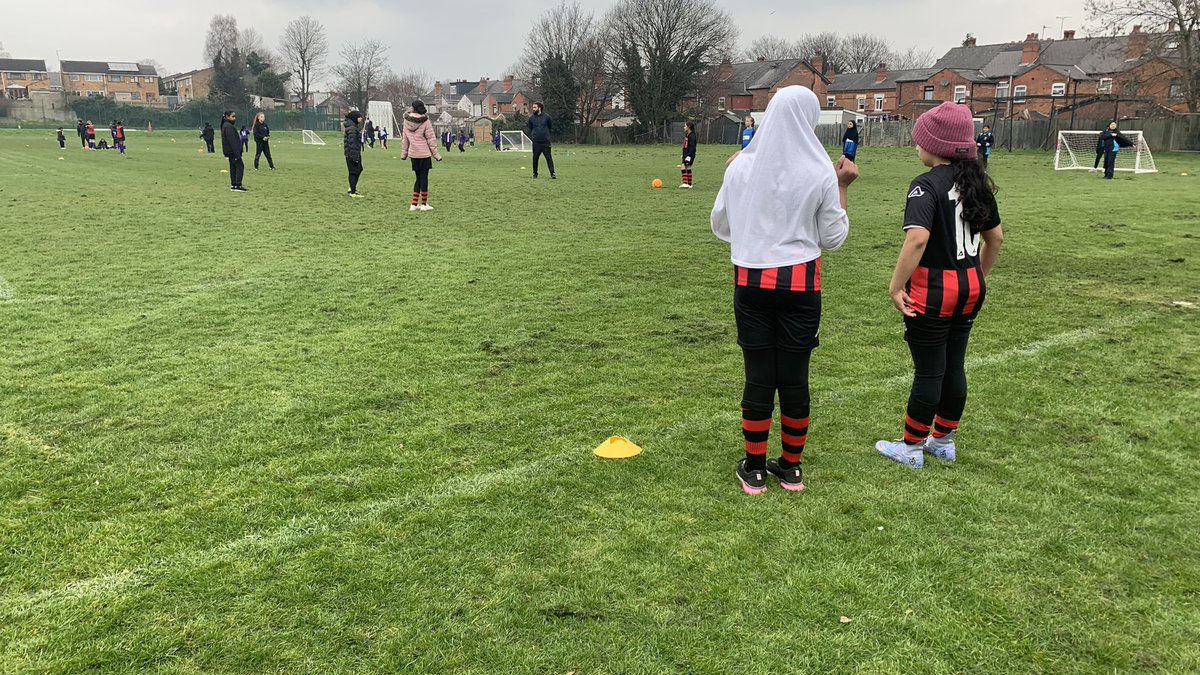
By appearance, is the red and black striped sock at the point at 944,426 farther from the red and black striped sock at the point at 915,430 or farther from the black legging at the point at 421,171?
Answer: the black legging at the point at 421,171

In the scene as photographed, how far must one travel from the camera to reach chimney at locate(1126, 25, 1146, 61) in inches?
1535

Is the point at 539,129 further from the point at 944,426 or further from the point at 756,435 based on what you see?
the point at 756,435

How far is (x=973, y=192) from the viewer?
3570mm

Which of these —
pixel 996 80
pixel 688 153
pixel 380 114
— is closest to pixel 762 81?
pixel 996 80

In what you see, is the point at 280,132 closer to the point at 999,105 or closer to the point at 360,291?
the point at 999,105

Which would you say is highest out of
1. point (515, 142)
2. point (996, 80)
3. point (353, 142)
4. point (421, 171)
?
point (996, 80)

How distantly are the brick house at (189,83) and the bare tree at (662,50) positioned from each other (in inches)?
3075

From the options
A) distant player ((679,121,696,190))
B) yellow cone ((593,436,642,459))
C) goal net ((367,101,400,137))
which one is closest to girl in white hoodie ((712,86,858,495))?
yellow cone ((593,436,642,459))

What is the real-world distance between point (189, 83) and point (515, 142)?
9612 cm

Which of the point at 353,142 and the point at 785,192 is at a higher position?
the point at 353,142

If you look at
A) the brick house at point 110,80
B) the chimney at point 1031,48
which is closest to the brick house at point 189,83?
the brick house at point 110,80

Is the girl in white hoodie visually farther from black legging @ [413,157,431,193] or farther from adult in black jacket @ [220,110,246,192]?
adult in black jacket @ [220,110,246,192]

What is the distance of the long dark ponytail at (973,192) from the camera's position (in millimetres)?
3576

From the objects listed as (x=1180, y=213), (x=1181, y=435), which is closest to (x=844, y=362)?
(x=1181, y=435)
